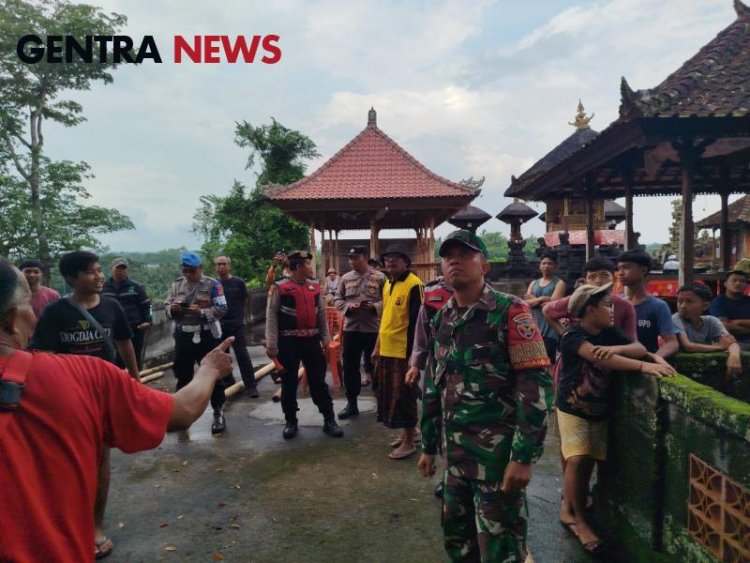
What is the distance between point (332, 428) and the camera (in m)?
4.89

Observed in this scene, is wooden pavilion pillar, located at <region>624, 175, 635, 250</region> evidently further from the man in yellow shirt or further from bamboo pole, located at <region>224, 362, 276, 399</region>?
bamboo pole, located at <region>224, 362, 276, 399</region>

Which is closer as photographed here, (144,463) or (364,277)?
(144,463)

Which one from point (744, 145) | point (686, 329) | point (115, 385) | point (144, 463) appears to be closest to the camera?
point (115, 385)

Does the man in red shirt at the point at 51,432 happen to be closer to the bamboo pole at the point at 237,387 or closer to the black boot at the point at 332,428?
the black boot at the point at 332,428

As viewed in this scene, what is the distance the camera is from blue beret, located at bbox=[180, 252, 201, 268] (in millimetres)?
5051

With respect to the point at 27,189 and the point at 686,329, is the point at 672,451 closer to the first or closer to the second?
the point at 686,329

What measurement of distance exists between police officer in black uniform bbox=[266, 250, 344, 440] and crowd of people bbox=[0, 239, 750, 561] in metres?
0.01

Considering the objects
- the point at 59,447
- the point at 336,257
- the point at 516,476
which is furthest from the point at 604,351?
the point at 336,257

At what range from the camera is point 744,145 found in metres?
7.12

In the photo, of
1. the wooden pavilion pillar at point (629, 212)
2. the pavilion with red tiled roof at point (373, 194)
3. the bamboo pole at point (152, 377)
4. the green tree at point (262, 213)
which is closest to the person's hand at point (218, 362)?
the bamboo pole at point (152, 377)

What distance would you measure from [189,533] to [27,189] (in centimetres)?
1948

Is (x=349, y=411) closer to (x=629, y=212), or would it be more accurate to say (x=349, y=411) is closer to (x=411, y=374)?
(x=411, y=374)

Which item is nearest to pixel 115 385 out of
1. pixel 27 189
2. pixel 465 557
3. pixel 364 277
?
pixel 465 557

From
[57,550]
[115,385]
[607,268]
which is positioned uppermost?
[607,268]
